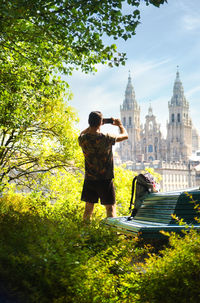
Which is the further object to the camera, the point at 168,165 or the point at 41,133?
the point at 168,165

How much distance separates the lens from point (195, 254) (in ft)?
9.34

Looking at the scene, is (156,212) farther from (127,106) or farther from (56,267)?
(127,106)

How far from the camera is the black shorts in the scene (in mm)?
5312

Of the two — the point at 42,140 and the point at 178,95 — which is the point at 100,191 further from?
the point at 178,95

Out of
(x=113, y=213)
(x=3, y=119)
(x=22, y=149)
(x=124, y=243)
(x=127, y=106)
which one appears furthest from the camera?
(x=127, y=106)

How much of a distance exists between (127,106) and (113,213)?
14571cm

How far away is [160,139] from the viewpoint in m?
133

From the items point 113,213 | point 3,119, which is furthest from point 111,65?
point 3,119

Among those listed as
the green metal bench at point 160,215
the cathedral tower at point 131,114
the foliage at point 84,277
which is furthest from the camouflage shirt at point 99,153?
the cathedral tower at point 131,114

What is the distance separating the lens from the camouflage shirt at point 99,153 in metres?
5.25

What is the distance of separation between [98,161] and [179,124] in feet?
456

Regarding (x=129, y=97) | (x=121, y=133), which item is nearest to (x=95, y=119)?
(x=121, y=133)

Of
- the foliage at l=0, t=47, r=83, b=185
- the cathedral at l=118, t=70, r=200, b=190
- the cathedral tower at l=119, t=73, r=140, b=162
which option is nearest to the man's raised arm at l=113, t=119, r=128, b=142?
the foliage at l=0, t=47, r=83, b=185

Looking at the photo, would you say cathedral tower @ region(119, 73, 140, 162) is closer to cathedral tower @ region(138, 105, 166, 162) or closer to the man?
cathedral tower @ region(138, 105, 166, 162)
